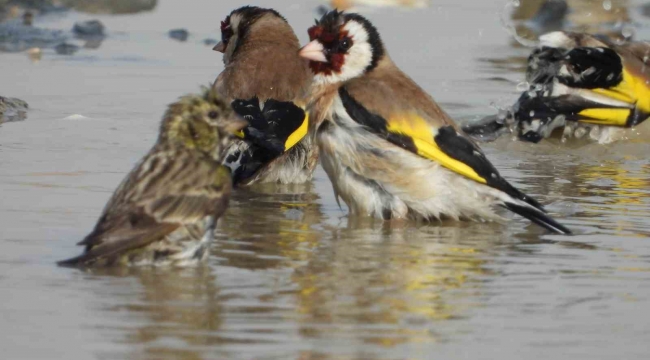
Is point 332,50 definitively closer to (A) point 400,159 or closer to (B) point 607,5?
(A) point 400,159

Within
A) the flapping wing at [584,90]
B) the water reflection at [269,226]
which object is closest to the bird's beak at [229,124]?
the water reflection at [269,226]

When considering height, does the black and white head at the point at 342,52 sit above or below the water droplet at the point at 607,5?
above

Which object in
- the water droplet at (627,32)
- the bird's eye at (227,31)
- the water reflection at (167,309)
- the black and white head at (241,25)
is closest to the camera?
the water reflection at (167,309)

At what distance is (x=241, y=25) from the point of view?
29.1ft

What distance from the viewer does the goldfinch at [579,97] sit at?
9.35 m

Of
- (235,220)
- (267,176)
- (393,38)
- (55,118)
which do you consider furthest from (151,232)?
(393,38)

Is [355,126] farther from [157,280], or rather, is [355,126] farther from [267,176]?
[157,280]

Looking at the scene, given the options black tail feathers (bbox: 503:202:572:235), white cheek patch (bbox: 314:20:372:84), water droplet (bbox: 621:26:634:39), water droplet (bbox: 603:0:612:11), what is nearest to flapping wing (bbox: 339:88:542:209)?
black tail feathers (bbox: 503:202:572:235)

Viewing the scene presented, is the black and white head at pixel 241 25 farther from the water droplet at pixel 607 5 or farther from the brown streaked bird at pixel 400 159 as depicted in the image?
the water droplet at pixel 607 5

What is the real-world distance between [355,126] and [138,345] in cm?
263

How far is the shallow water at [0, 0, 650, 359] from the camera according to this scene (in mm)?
4520

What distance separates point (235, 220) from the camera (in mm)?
6664

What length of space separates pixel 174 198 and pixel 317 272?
63 centimetres

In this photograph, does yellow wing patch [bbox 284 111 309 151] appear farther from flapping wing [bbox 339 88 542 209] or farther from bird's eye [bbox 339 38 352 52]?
flapping wing [bbox 339 88 542 209]
